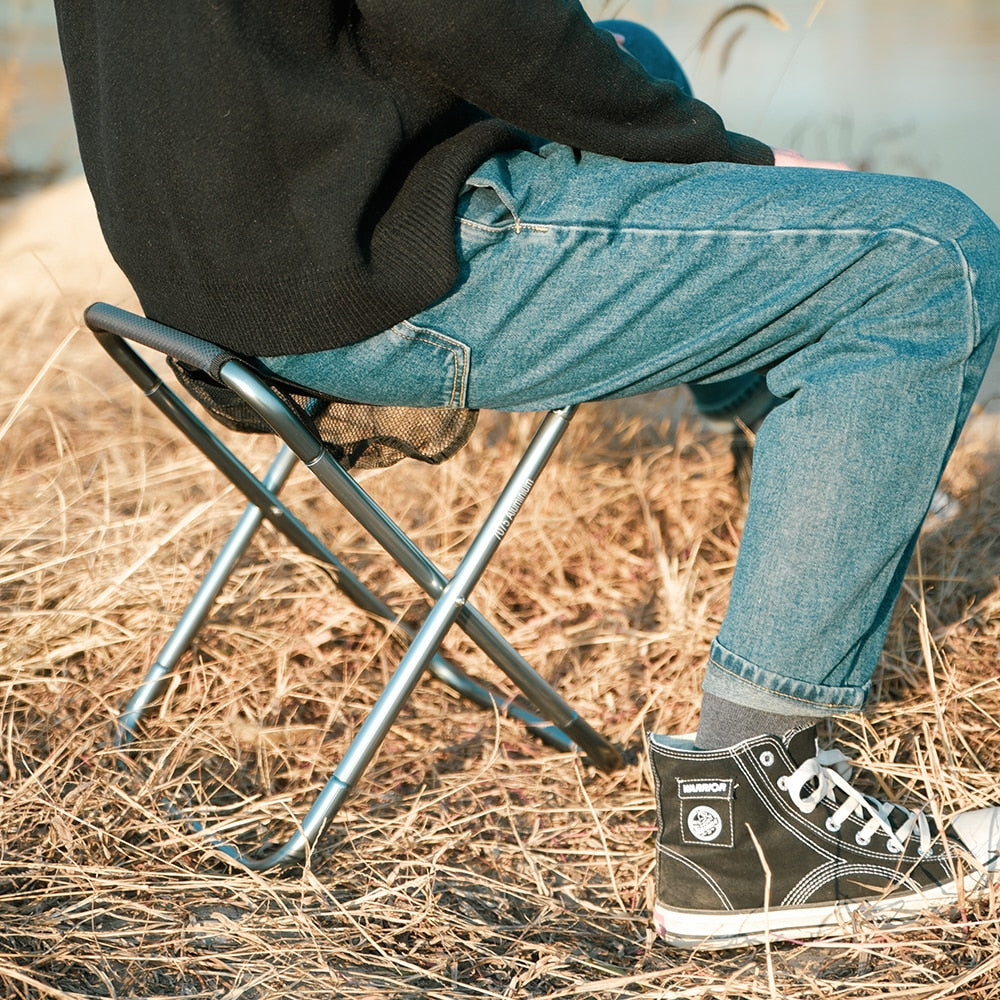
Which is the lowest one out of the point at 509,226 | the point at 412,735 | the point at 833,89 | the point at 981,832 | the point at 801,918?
the point at 412,735

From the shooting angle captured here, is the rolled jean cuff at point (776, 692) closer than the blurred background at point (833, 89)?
Yes

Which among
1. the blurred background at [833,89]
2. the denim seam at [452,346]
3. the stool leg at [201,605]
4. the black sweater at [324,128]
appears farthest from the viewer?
the blurred background at [833,89]

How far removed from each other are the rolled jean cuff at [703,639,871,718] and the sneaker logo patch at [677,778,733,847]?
119 millimetres

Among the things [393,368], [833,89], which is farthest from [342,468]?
[833,89]

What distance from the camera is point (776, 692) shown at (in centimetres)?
107

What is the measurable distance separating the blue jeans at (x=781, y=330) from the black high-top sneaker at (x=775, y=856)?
109 mm

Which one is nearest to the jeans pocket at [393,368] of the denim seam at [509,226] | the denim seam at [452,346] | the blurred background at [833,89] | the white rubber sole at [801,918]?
the denim seam at [452,346]

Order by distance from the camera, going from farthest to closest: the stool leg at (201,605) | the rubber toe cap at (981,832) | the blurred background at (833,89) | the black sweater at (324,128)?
the blurred background at (833,89) → the stool leg at (201,605) → the rubber toe cap at (981,832) → the black sweater at (324,128)

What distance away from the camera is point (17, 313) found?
9.96 feet

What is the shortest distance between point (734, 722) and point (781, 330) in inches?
16.0

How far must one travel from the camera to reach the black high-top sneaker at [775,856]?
116cm

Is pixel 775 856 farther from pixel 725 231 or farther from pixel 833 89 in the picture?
pixel 833 89

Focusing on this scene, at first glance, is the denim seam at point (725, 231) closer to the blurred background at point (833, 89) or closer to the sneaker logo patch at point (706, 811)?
the sneaker logo patch at point (706, 811)

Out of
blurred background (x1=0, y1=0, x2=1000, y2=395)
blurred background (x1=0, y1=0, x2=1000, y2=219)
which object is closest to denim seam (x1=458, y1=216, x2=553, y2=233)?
blurred background (x1=0, y1=0, x2=1000, y2=395)
